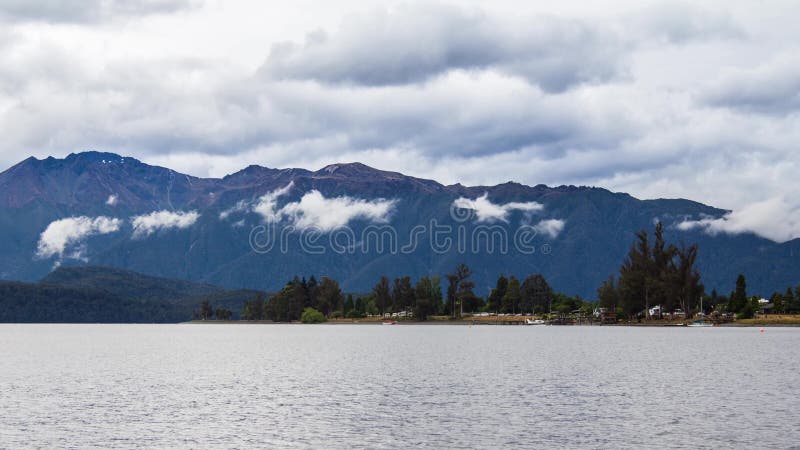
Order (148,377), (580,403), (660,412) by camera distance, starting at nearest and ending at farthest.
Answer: (660,412) < (580,403) < (148,377)

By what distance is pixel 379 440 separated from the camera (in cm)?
6550

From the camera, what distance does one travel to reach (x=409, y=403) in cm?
8731

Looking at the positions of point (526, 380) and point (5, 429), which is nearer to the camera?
point (5, 429)

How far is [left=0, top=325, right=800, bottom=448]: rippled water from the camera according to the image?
66250 millimetres

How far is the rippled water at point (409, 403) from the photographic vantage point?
2608 inches

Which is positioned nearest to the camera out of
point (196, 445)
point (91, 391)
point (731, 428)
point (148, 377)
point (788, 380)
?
point (196, 445)

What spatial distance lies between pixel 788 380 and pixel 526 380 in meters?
31.4

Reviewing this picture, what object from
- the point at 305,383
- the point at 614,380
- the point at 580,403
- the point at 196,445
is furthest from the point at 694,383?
the point at 196,445

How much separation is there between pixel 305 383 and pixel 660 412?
4638 cm

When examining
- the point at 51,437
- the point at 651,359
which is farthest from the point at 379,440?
the point at 651,359

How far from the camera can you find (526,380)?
363 ft

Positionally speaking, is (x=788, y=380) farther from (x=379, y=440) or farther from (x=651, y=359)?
(x=379, y=440)

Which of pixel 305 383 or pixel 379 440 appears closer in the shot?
pixel 379 440

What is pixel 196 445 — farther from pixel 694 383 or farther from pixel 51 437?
pixel 694 383
